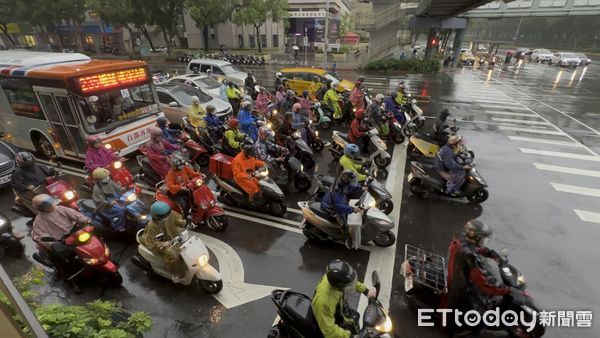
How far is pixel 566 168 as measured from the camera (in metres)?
9.99

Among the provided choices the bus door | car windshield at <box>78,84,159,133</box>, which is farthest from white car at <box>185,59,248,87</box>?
the bus door

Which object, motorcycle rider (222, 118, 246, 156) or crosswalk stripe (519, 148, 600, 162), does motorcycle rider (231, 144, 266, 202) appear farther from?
crosswalk stripe (519, 148, 600, 162)

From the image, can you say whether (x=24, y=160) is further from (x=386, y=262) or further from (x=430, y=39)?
(x=430, y=39)

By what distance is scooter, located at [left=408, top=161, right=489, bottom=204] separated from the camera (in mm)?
7621

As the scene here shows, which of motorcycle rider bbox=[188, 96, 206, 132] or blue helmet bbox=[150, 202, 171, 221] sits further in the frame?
motorcycle rider bbox=[188, 96, 206, 132]

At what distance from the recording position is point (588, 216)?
7.59m

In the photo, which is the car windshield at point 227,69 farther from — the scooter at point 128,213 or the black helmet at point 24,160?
the scooter at point 128,213

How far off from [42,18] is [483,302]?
175 feet

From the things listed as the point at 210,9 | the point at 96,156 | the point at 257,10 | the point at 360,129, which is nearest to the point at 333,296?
the point at 96,156

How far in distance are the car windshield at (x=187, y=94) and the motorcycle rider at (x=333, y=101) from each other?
503 centimetres

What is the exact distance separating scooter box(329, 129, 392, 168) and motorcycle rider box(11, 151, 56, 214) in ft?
25.2

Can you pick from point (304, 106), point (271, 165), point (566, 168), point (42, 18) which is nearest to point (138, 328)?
point (271, 165)

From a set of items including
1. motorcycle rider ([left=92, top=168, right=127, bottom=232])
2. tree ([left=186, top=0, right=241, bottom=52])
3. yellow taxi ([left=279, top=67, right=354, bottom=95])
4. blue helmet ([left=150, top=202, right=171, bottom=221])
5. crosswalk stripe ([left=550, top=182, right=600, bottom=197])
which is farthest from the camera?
tree ([left=186, top=0, right=241, bottom=52])

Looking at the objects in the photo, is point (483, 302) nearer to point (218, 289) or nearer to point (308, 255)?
point (308, 255)
